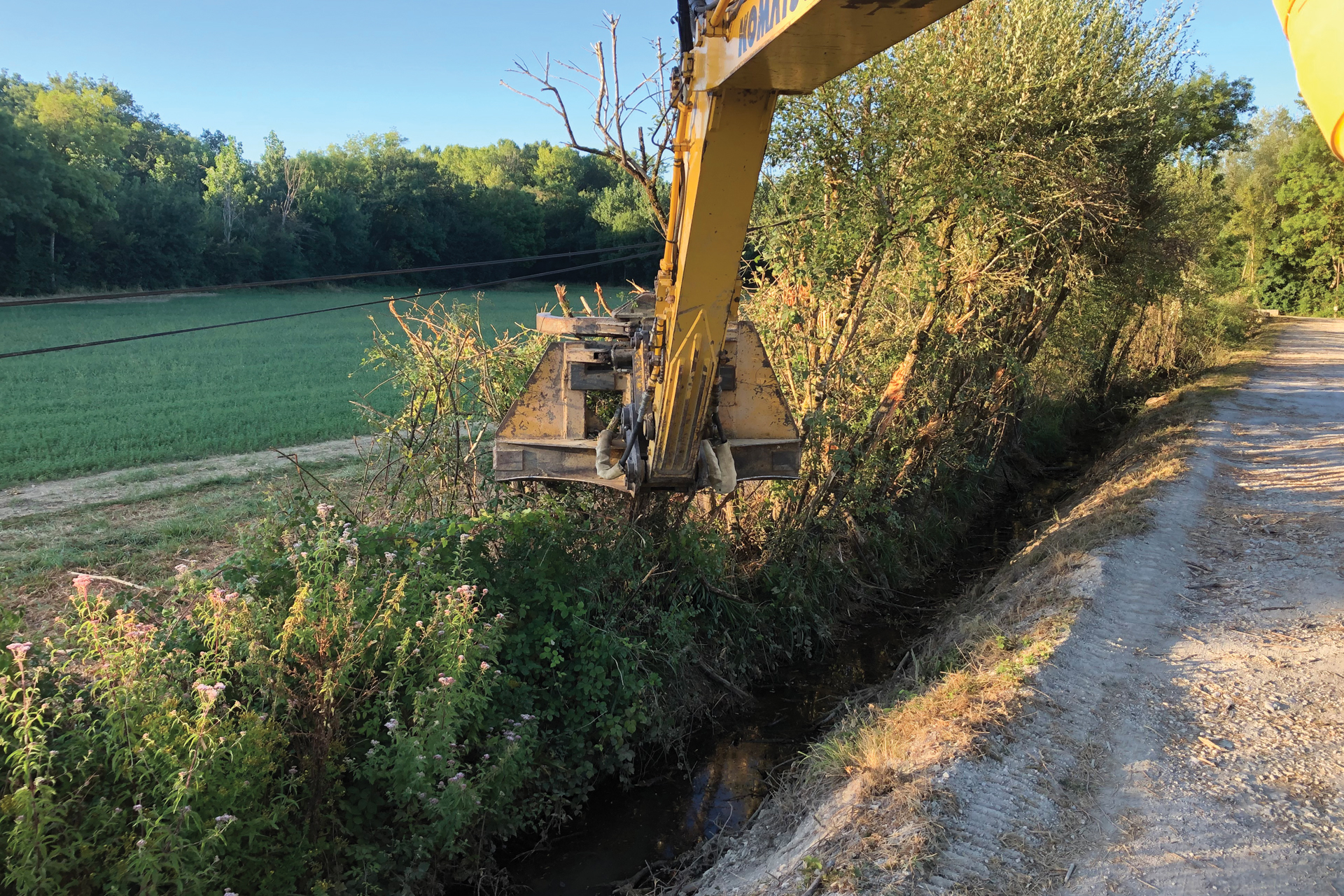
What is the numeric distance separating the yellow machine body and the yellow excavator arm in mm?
1609

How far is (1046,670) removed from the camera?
235 inches

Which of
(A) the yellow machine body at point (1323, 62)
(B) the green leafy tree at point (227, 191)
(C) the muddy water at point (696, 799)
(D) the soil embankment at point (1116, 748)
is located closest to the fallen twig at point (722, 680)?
(C) the muddy water at point (696, 799)

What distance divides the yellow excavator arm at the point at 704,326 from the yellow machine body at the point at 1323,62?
1.61m

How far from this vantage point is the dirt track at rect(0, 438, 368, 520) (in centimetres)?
1050

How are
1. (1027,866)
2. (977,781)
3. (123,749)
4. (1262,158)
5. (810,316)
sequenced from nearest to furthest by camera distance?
(123,749)
(1027,866)
(977,781)
(810,316)
(1262,158)

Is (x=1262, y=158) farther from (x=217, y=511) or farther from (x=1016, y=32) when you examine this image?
(x=217, y=511)

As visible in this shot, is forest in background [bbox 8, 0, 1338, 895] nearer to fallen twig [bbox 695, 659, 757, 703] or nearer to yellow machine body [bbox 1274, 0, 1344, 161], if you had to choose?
fallen twig [bbox 695, 659, 757, 703]

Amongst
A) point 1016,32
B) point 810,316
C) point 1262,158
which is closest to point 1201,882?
point 810,316

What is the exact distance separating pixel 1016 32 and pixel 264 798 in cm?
1087

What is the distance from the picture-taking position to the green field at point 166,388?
Answer: 1342 cm

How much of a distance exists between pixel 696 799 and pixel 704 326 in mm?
3573

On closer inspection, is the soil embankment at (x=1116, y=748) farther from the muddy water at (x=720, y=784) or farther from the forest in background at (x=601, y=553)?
the forest in background at (x=601, y=553)

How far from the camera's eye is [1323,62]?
4.29ft

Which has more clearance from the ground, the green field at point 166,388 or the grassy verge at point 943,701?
the green field at point 166,388
